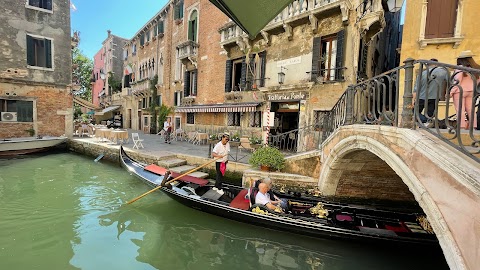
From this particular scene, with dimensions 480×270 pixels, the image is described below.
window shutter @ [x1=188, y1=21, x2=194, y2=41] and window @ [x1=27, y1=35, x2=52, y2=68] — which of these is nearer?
window @ [x1=27, y1=35, x2=52, y2=68]

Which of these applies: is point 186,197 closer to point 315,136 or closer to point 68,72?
point 315,136

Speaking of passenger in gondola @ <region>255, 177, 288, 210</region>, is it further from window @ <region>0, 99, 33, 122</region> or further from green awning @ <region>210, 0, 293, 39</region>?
A: window @ <region>0, 99, 33, 122</region>

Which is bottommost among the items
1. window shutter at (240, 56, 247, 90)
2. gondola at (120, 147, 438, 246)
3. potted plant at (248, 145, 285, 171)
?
gondola at (120, 147, 438, 246)

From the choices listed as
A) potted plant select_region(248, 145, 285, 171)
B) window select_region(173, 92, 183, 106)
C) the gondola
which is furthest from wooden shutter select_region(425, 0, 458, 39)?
window select_region(173, 92, 183, 106)

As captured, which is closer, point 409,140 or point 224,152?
point 409,140

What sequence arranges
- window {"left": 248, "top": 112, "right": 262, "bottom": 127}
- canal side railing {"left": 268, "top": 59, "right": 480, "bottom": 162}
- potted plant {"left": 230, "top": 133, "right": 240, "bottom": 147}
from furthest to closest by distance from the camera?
window {"left": 248, "top": 112, "right": 262, "bottom": 127}
potted plant {"left": 230, "top": 133, "right": 240, "bottom": 147}
canal side railing {"left": 268, "top": 59, "right": 480, "bottom": 162}

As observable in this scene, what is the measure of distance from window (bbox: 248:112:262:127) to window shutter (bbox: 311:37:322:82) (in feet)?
10.0

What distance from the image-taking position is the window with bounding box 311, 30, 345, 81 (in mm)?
7993

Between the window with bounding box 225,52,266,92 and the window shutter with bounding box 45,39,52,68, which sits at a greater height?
the window shutter with bounding box 45,39,52,68

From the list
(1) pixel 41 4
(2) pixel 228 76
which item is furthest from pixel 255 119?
(1) pixel 41 4

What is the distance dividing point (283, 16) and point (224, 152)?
6202 mm

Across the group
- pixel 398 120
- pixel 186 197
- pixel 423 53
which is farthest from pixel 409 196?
pixel 186 197

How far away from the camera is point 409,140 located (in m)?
2.46

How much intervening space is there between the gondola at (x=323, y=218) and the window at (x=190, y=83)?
9.76m
